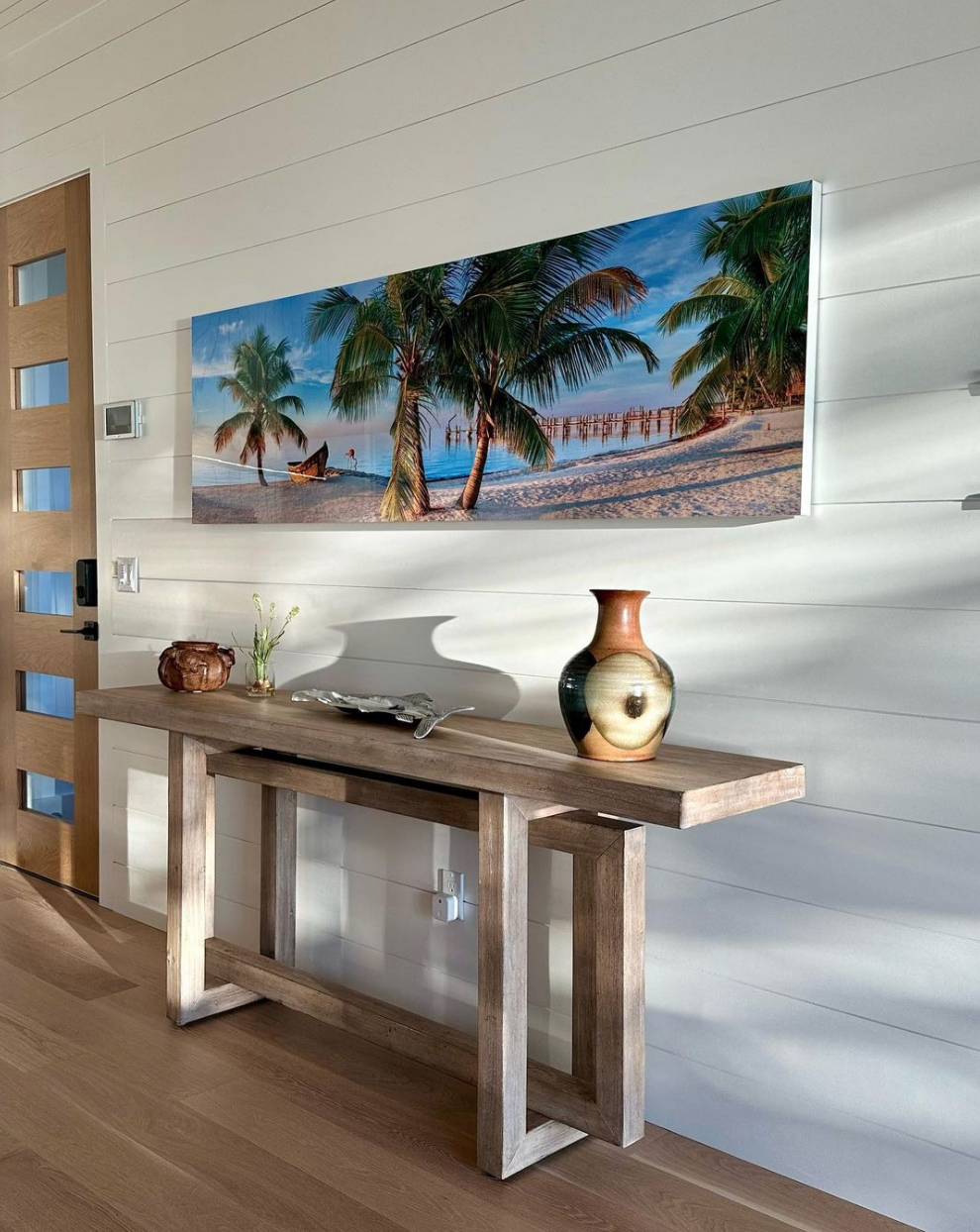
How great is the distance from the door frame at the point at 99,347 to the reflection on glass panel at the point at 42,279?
0.81 feet

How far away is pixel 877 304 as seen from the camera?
1977mm

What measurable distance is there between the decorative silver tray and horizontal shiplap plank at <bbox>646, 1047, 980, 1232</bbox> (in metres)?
0.83

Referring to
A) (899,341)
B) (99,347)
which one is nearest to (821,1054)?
(899,341)

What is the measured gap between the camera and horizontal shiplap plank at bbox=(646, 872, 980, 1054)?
192 cm

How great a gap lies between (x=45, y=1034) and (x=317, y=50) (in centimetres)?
257

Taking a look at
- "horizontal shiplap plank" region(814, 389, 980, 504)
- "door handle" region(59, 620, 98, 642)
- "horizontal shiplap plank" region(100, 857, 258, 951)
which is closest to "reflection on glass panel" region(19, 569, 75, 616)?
"door handle" region(59, 620, 98, 642)

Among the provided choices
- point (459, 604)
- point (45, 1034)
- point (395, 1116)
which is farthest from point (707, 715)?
point (45, 1034)

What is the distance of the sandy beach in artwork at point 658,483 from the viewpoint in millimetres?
2072

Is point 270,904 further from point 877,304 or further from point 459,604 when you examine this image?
point 877,304

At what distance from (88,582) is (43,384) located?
0.79 meters

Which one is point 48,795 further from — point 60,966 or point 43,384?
point 43,384

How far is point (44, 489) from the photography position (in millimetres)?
4020

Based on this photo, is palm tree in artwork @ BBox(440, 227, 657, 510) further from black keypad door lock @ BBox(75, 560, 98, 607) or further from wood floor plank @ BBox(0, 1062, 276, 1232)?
black keypad door lock @ BBox(75, 560, 98, 607)

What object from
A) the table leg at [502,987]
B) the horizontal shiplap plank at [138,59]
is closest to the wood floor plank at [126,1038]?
the table leg at [502,987]
